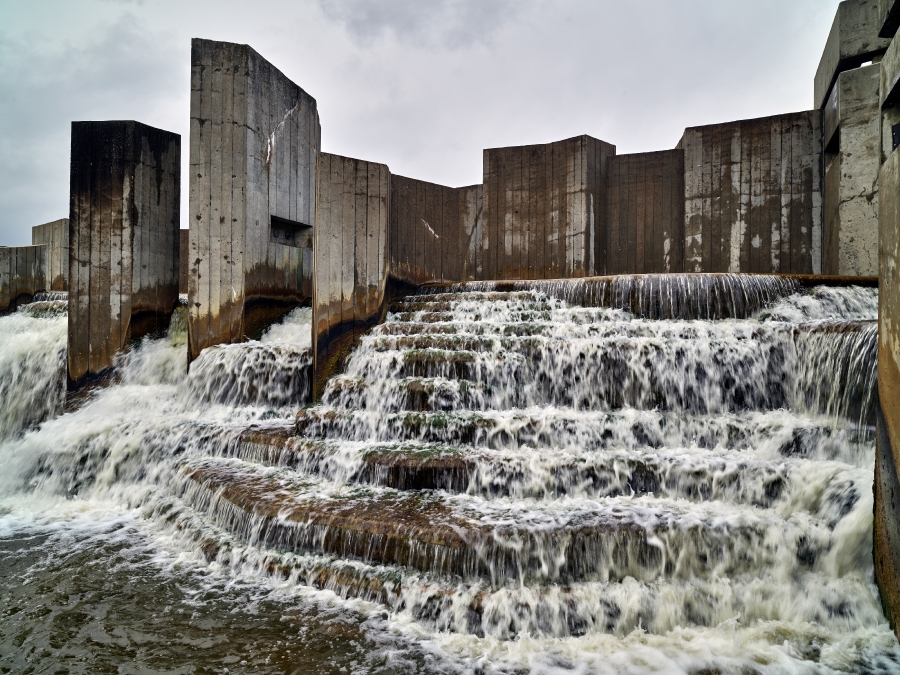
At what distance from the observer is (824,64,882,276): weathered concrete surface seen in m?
6.43

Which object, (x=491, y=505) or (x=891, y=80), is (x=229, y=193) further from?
(x=891, y=80)

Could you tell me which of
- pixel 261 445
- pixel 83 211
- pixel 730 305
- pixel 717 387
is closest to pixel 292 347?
pixel 261 445

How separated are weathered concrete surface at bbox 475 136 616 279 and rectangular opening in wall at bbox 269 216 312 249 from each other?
3280mm

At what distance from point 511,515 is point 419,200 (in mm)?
6998

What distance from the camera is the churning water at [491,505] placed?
2.59 meters

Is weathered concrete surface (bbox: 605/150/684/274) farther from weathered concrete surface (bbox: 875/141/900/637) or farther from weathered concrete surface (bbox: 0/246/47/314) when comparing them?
weathered concrete surface (bbox: 0/246/47/314)

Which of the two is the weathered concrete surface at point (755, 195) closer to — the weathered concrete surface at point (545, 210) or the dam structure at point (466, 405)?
the dam structure at point (466, 405)

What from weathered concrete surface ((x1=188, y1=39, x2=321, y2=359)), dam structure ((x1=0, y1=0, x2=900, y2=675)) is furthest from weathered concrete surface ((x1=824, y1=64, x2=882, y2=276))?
weathered concrete surface ((x1=188, y1=39, x2=321, y2=359))

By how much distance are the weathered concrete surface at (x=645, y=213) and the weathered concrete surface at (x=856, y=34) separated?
2552 millimetres

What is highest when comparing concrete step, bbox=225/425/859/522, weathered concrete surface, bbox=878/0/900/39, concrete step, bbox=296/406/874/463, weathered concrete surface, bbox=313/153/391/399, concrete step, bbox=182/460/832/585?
weathered concrete surface, bbox=878/0/900/39

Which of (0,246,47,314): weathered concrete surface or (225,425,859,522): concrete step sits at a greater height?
(0,246,47,314): weathered concrete surface

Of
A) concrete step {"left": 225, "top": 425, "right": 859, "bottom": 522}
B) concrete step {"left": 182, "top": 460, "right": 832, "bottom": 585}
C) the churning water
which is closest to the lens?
the churning water

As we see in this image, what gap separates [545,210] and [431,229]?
2.01m

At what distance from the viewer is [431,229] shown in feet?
31.3
